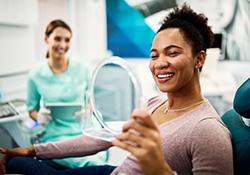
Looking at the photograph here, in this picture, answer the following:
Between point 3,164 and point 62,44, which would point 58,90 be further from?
point 3,164

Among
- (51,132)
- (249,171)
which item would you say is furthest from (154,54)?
(51,132)

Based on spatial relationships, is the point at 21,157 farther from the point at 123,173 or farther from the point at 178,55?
the point at 178,55

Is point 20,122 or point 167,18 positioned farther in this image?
point 20,122

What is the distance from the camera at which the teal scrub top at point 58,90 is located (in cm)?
170

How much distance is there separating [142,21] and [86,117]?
2.62 meters

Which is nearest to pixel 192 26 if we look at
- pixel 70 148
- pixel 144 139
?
pixel 144 139

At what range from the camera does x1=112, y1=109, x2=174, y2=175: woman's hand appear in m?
0.65

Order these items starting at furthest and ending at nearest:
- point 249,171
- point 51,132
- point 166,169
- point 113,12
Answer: point 113,12 → point 51,132 → point 249,171 → point 166,169

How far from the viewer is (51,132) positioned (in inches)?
67.2

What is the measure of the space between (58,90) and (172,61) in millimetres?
1023

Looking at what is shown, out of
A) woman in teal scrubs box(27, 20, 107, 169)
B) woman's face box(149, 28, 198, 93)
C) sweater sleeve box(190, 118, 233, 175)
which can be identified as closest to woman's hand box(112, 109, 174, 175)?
sweater sleeve box(190, 118, 233, 175)

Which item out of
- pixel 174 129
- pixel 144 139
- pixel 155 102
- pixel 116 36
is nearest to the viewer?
pixel 144 139

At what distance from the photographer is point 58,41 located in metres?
1.84

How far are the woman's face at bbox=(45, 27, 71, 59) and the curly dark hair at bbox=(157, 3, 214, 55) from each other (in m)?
0.94
